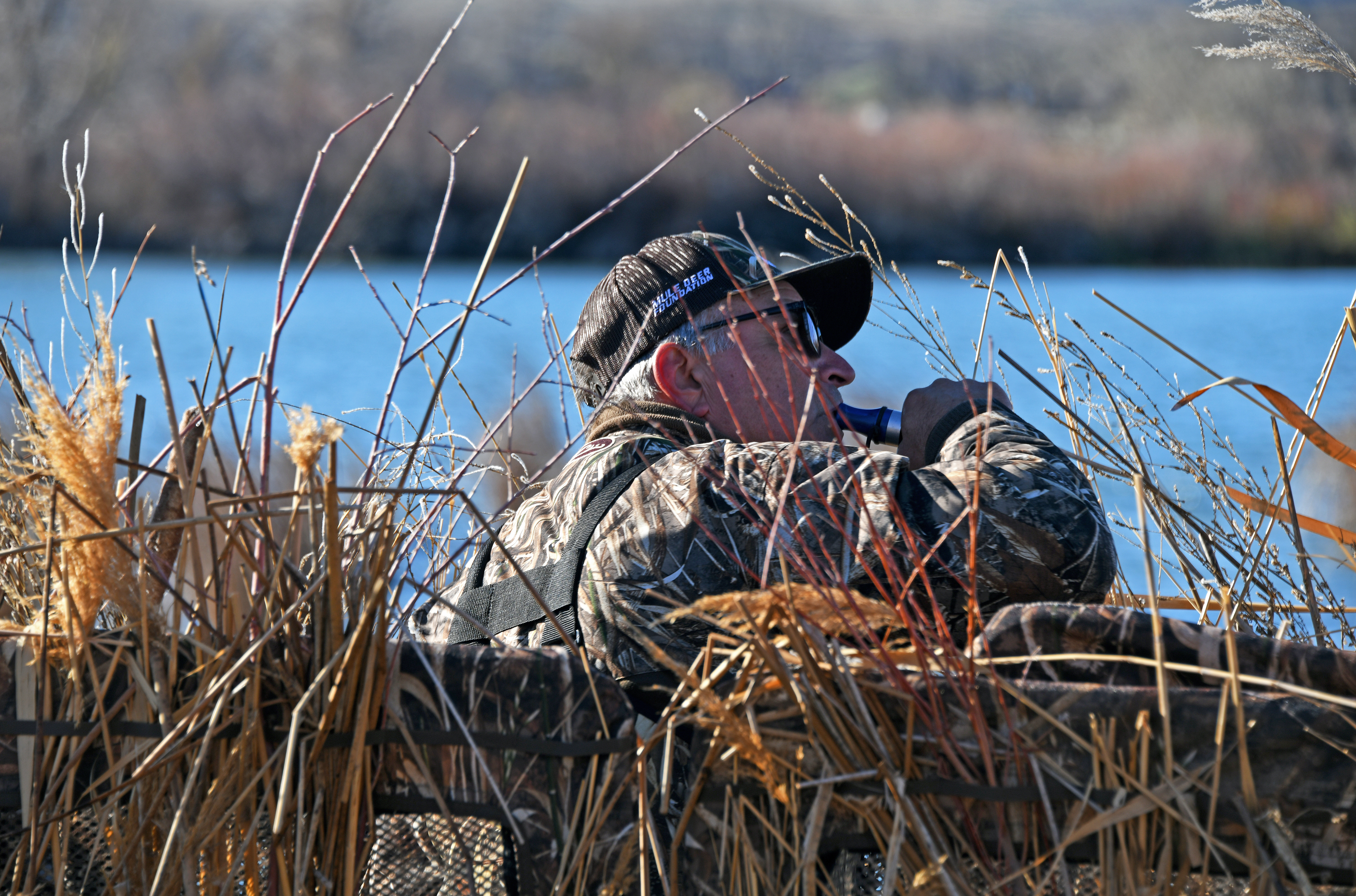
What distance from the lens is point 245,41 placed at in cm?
4397

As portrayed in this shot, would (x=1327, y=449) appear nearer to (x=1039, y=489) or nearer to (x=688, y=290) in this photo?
(x=1039, y=489)

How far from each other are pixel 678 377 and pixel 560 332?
8742 millimetres

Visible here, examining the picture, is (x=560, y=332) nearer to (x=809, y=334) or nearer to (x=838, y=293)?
(x=838, y=293)

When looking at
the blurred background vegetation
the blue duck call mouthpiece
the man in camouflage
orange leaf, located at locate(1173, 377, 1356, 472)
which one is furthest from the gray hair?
the blurred background vegetation

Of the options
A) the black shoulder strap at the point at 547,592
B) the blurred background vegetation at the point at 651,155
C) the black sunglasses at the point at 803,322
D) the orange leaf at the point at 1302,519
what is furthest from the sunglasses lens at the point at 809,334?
the blurred background vegetation at the point at 651,155

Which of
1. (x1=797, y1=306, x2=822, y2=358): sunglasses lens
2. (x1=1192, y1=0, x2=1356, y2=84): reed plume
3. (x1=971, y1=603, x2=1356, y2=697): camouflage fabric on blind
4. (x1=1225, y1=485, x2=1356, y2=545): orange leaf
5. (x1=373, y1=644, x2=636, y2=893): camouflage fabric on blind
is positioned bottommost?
(x1=373, y1=644, x2=636, y2=893): camouflage fabric on blind

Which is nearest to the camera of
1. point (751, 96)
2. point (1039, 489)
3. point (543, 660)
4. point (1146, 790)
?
point (1146, 790)

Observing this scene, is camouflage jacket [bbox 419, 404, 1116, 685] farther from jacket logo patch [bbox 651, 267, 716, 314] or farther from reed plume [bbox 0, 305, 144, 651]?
reed plume [bbox 0, 305, 144, 651]

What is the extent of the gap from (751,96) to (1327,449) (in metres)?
0.91

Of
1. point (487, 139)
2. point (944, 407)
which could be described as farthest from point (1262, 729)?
point (487, 139)

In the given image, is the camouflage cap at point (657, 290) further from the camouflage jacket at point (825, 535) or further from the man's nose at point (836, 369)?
the camouflage jacket at point (825, 535)

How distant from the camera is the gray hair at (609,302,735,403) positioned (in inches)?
85.7

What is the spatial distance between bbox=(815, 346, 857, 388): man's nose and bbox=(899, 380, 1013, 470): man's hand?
0.20 metres

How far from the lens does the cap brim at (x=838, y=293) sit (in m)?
2.46
